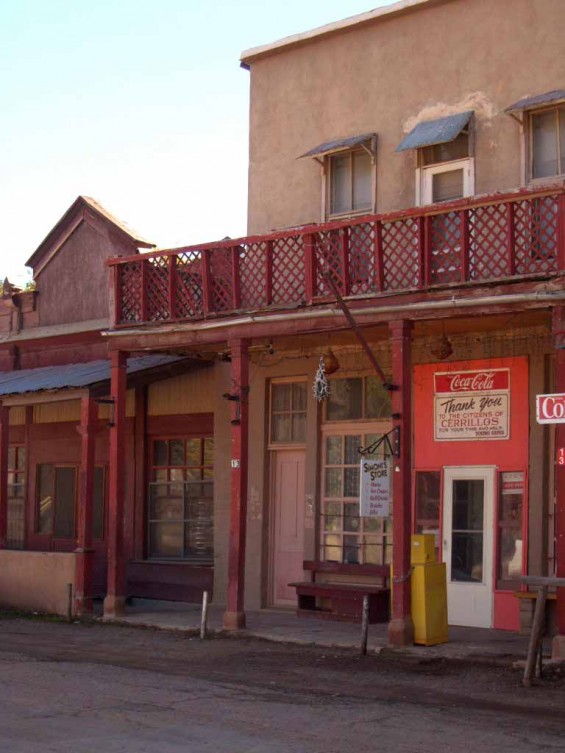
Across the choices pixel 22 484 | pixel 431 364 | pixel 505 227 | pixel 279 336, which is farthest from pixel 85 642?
pixel 22 484

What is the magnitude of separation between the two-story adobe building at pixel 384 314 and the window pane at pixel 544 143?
25 mm

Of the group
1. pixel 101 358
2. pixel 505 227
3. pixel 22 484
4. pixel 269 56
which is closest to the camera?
pixel 505 227

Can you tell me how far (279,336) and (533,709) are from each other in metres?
6.85

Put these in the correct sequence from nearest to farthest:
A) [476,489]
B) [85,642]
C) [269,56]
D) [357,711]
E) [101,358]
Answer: [357,711] < [85,642] < [476,489] < [269,56] < [101,358]

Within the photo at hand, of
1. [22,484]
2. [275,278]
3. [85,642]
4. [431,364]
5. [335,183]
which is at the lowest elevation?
[85,642]

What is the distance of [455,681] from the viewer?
11.8m

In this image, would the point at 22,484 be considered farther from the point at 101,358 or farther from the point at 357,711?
the point at 357,711

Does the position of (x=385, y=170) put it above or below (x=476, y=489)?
above

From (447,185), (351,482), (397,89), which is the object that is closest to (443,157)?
(447,185)

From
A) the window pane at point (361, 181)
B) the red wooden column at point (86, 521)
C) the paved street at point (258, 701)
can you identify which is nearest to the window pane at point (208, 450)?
the red wooden column at point (86, 521)

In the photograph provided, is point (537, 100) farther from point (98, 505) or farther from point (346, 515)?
point (98, 505)

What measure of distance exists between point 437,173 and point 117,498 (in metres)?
6.27

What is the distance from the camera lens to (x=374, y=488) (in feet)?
47.7

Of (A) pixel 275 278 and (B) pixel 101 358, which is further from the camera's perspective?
(B) pixel 101 358
